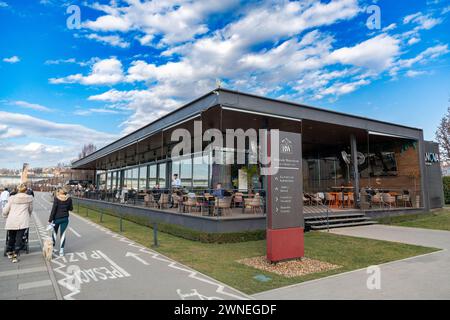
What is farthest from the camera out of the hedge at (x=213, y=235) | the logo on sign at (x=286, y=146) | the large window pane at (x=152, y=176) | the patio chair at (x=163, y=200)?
the large window pane at (x=152, y=176)

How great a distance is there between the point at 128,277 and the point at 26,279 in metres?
1.90

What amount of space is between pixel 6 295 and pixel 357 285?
5.81 m

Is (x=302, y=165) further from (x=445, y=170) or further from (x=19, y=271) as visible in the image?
(x=445, y=170)

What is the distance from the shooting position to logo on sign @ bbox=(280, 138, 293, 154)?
6.84 meters

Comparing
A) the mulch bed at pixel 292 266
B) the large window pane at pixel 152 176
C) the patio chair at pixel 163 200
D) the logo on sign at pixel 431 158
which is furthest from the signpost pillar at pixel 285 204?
the large window pane at pixel 152 176

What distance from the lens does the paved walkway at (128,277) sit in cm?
471

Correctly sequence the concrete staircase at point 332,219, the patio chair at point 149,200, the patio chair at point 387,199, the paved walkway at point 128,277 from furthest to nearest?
the patio chair at point 387,199, the patio chair at point 149,200, the concrete staircase at point 332,219, the paved walkway at point 128,277

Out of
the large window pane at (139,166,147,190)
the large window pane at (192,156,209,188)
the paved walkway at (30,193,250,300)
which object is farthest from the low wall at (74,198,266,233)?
the large window pane at (139,166,147,190)

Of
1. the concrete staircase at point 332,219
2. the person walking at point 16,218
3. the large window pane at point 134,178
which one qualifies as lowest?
the concrete staircase at point 332,219

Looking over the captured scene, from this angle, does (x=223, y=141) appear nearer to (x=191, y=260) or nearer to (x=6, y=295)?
(x=191, y=260)

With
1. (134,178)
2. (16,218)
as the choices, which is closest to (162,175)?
(134,178)

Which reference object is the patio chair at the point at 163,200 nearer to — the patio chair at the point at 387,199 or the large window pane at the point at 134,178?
the patio chair at the point at 387,199

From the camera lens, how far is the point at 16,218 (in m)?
7.07

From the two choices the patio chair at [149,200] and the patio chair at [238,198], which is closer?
the patio chair at [238,198]
